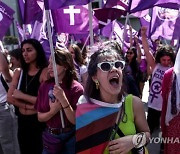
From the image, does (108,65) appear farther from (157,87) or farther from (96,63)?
(157,87)

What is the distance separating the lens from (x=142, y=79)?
7.14 m

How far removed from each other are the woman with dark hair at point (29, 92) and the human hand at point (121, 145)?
1.54 meters

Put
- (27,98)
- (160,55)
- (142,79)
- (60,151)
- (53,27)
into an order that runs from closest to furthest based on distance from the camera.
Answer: (60,151) → (27,98) → (53,27) → (160,55) → (142,79)

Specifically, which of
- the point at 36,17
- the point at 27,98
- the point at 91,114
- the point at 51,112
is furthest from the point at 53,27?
the point at 91,114

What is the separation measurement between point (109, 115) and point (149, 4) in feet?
8.40

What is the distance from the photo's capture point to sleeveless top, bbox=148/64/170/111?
475 centimetres

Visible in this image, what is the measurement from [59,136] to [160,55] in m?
2.47

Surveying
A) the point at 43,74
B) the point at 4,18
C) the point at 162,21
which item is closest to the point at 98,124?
the point at 43,74

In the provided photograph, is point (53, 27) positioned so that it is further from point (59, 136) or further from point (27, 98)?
point (59, 136)

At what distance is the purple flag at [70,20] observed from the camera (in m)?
4.11

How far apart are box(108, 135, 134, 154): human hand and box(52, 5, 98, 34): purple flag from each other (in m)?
2.23

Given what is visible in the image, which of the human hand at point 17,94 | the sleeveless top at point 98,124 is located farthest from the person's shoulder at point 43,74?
the sleeveless top at point 98,124

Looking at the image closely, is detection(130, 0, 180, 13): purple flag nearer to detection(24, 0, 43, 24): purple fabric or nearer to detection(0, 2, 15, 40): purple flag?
detection(24, 0, 43, 24): purple fabric

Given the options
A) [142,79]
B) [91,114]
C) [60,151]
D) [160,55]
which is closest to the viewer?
[91,114]
